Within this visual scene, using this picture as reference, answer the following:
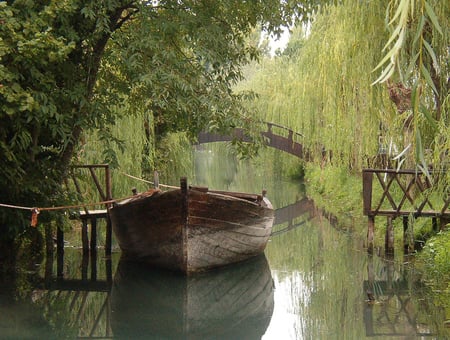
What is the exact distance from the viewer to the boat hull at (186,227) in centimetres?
1021

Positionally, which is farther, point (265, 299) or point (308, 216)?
point (308, 216)

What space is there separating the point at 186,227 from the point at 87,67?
104 inches

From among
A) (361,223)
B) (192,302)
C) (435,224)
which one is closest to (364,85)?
(435,224)

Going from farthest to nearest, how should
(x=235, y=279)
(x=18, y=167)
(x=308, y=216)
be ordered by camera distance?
(x=308, y=216), (x=235, y=279), (x=18, y=167)

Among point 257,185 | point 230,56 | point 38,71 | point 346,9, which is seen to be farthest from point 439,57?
point 257,185

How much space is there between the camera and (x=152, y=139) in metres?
15.7

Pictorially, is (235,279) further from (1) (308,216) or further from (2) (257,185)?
(2) (257,185)

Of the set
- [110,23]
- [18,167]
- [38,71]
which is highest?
[110,23]

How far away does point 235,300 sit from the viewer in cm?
948

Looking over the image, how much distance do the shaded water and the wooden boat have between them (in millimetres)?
261

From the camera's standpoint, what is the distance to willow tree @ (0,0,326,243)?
746 cm

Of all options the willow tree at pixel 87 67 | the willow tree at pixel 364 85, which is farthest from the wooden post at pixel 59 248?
the willow tree at pixel 364 85

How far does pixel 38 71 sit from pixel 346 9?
16.6ft

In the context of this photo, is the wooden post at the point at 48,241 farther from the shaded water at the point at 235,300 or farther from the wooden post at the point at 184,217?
the wooden post at the point at 184,217
